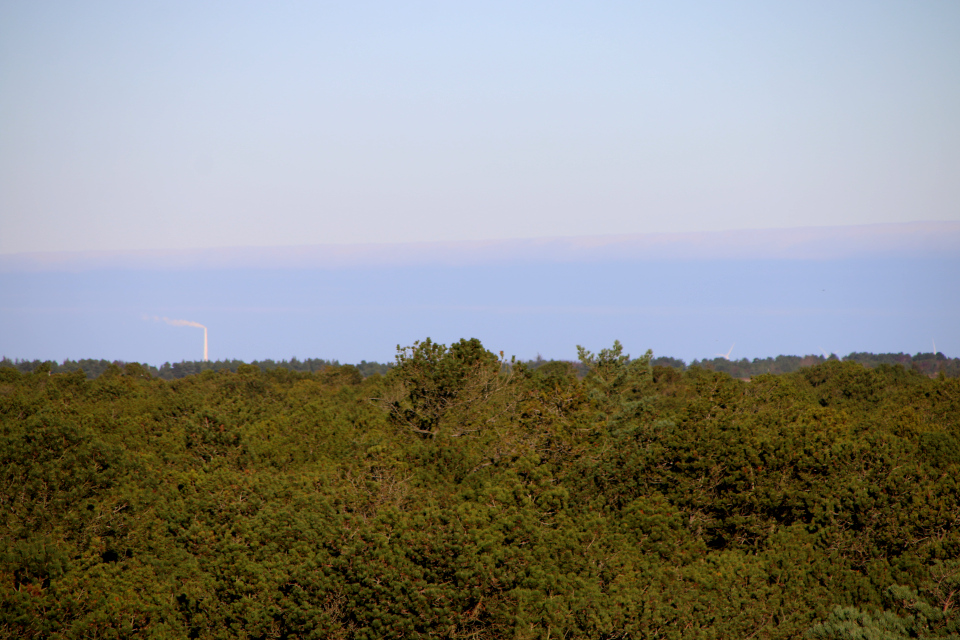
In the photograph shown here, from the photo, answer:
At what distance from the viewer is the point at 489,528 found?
103 feet

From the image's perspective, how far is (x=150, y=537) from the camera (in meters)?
36.2

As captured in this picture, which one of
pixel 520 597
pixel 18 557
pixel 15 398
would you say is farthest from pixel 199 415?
pixel 520 597

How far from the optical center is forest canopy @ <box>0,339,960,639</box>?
2906 centimetres

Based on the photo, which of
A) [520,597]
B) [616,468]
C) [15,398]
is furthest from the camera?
[15,398]

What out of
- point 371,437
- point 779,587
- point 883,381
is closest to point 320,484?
point 371,437

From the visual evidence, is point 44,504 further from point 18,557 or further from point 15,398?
point 15,398

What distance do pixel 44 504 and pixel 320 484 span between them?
11.1 metres

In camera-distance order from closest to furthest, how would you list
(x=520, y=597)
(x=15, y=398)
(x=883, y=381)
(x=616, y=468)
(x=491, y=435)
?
1. (x=520, y=597)
2. (x=616, y=468)
3. (x=491, y=435)
4. (x=15, y=398)
5. (x=883, y=381)

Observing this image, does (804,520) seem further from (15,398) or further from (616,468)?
(15,398)

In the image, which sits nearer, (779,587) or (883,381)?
(779,587)

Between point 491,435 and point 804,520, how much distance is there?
1406 cm

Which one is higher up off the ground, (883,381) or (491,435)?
(491,435)

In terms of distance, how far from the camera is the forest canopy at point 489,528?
29.1 meters

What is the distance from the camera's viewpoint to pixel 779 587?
30.9 m
